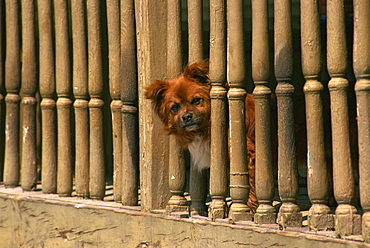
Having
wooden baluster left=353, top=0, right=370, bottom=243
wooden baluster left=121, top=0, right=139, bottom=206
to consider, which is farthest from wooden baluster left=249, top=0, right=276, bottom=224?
wooden baluster left=121, top=0, right=139, bottom=206

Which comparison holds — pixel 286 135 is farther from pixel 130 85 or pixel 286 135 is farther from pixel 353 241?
pixel 130 85

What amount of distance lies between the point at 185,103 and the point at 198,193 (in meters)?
0.70

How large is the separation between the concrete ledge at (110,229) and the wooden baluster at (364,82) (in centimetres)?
30

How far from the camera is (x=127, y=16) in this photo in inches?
170

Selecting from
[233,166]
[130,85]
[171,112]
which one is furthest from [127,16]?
[233,166]

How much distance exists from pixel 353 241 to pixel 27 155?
319 cm

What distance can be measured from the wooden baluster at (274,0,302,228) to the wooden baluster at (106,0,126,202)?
144 cm

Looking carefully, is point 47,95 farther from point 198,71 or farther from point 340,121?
point 340,121

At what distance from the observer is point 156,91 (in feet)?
13.5

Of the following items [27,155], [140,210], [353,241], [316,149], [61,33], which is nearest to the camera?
[353,241]

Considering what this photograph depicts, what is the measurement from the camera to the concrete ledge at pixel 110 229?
3488 millimetres

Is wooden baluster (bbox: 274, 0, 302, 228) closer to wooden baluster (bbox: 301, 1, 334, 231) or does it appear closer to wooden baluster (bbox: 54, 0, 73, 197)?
wooden baluster (bbox: 301, 1, 334, 231)

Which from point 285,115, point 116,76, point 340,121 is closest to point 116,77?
point 116,76

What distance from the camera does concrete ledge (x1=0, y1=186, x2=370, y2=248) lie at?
349cm
